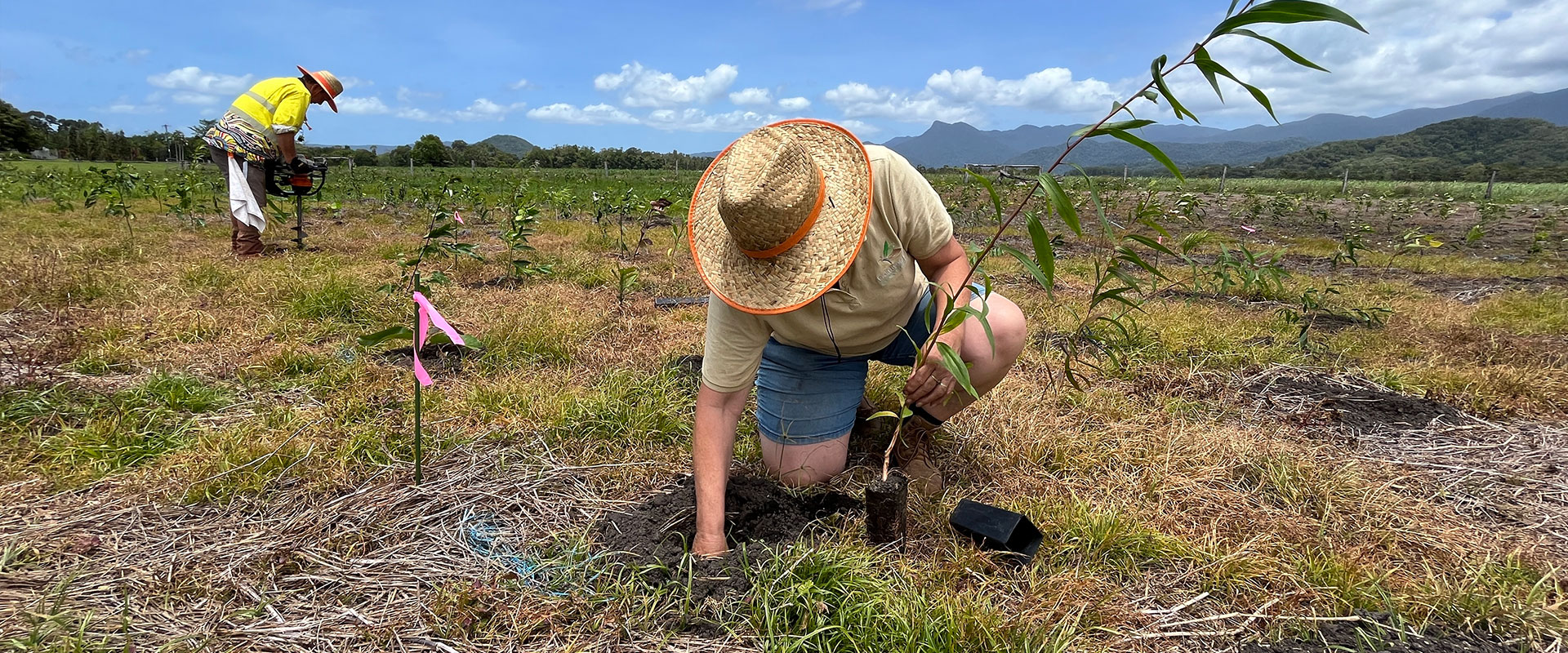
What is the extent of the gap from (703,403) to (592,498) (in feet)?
1.59

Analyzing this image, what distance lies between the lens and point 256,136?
Result: 16.1 ft

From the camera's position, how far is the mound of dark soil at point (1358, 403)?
2414 mm

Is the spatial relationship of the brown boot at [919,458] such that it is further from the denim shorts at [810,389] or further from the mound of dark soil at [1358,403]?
the mound of dark soil at [1358,403]

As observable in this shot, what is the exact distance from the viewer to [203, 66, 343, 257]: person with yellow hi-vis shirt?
189 inches

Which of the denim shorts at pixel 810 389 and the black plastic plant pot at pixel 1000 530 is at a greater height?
the denim shorts at pixel 810 389

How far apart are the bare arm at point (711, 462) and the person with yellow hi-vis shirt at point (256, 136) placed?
4842 millimetres

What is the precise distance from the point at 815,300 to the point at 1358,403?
229 cm

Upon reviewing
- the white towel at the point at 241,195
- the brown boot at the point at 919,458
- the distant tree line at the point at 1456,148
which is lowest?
the brown boot at the point at 919,458

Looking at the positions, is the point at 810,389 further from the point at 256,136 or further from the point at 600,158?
the point at 600,158

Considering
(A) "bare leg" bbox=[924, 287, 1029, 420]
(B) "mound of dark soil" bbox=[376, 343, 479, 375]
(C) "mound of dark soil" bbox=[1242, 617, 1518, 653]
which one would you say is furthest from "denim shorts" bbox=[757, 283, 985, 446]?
(B) "mound of dark soil" bbox=[376, 343, 479, 375]

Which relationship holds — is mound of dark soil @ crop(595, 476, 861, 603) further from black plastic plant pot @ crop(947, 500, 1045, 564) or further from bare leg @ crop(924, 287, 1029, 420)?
bare leg @ crop(924, 287, 1029, 420)

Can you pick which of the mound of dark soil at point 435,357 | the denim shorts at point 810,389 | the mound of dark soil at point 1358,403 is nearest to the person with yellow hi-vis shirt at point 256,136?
the mound of dark soil at point 435,357

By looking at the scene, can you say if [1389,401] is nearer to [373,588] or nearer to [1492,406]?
[1492,406]

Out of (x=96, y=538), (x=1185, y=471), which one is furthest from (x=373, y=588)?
(x=1185, y=471)
